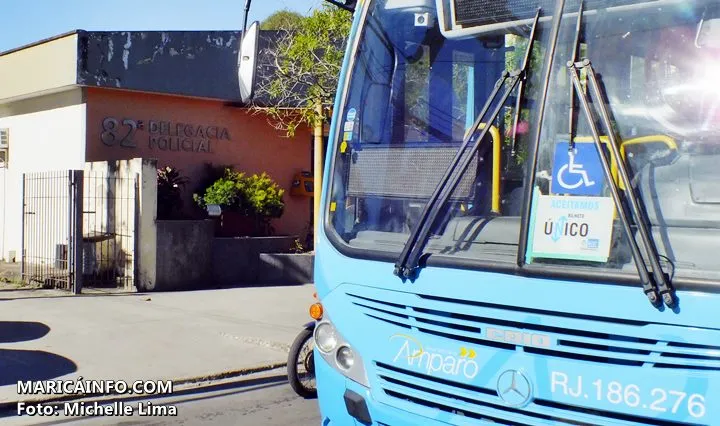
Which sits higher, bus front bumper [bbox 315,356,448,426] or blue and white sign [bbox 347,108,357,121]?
blue and white sign [bbox 347,108,357,121]

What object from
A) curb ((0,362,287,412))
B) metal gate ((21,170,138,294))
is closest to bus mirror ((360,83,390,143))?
curb ((0,362,287,412))

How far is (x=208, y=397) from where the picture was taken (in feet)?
25.1

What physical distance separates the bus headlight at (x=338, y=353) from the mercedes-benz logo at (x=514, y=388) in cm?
80

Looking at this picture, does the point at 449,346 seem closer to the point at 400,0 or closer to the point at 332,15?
the point at 400,0

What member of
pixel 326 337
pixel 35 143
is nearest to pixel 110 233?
pixel 35 143

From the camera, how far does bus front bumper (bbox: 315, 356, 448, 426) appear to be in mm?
3977

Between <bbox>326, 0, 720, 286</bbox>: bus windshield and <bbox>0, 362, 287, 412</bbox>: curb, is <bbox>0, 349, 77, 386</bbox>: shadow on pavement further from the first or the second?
<bbox>326, 0, 720, 286</bbox>: bus windshield

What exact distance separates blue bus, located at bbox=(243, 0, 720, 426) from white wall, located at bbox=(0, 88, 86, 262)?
12.2m

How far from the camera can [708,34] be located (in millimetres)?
3643

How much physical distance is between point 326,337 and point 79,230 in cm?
950

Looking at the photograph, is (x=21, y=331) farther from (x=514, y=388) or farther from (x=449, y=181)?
(x=514, y=388)

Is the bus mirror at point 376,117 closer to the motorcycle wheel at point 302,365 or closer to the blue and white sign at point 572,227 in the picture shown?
the blue and white sign at point 572,227

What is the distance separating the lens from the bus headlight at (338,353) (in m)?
4.21

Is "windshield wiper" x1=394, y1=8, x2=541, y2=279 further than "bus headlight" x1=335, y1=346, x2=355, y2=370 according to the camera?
No
